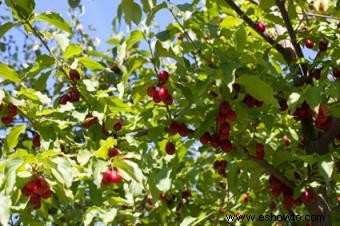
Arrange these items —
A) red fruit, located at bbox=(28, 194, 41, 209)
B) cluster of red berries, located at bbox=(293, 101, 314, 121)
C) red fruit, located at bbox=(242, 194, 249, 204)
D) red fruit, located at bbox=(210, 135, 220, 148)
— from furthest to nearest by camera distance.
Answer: red fruit, located at bbox=(242, 194, 249, 204) → cluster of red berries, located at bbox=(293, 101, 314, 121) → red fruit, located at bbox=(210, 135, 220, 148) → red fruit, located at bbox=(28, 194, 41, 209)

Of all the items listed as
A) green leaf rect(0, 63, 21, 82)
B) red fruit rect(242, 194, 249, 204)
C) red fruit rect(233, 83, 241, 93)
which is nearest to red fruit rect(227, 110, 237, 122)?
red fruit rect(233, 83, 241, 93)

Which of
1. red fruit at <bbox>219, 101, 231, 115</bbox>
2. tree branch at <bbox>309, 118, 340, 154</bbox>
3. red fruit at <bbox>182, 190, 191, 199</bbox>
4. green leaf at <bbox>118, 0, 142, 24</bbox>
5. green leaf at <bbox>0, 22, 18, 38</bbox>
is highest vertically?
green leaf at <bbox>0, 22, 18, 38</bbox>

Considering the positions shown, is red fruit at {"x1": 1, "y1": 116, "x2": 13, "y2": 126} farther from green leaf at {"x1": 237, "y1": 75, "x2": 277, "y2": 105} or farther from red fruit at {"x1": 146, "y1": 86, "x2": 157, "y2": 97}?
green leaf at {"x1": 237, "y1": 75, "x2": 277, "y2": 105}

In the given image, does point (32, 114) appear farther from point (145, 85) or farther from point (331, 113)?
point (331, 113)

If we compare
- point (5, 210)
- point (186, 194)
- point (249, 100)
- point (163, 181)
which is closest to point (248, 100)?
point (249, 100)

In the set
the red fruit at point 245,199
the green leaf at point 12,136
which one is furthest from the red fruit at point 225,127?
Result: the red fruit at point 245,199

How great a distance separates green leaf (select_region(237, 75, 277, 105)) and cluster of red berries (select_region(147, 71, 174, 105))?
16.1 inches

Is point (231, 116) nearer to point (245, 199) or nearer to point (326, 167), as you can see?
point (326, 167)

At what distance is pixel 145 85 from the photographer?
9.36 feet

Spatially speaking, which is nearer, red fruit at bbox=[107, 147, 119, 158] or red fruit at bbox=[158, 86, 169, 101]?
red fruit at bbox=[107, 147, 119, 158]

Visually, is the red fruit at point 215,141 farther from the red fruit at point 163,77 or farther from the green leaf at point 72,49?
the green leaf at point 72,49

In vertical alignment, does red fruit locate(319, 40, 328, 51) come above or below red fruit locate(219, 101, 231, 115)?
below

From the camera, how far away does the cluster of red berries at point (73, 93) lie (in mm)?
2852

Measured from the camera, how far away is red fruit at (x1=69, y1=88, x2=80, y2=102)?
2.98 m
